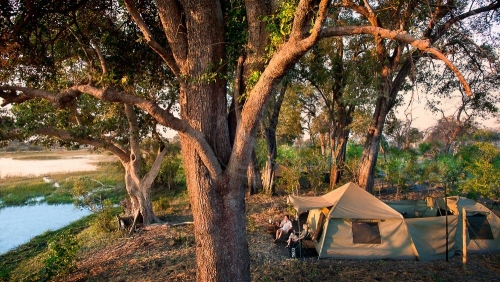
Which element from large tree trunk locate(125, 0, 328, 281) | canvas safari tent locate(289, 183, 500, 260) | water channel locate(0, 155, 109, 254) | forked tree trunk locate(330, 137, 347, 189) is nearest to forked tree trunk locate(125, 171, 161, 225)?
canvas safari tent locate(289, 183, 500, 260)

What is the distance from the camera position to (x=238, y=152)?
375 cm

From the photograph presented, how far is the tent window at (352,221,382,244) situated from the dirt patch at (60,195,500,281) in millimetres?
517

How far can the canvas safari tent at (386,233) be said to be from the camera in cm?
779

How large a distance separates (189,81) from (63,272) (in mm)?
5761

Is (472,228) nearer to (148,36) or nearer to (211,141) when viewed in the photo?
(211,141)

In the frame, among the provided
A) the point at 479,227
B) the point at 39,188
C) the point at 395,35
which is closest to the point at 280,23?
the point at 395,35

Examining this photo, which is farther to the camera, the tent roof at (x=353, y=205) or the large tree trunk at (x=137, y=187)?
the large tree trunk at (x=137, y=187)

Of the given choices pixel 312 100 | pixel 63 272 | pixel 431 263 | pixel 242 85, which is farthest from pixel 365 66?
pixel 312 100

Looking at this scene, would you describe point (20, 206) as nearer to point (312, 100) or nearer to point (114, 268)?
point (114, 268)

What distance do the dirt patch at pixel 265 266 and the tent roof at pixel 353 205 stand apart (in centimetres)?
109

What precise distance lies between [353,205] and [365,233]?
73 centimetres

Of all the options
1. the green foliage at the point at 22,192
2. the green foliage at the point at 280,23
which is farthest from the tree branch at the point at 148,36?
the green foliage at the point at 22,192

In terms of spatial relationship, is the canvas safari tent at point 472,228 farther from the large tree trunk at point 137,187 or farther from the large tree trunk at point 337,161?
the large tree trunk at point 137,187

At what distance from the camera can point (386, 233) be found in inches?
310
